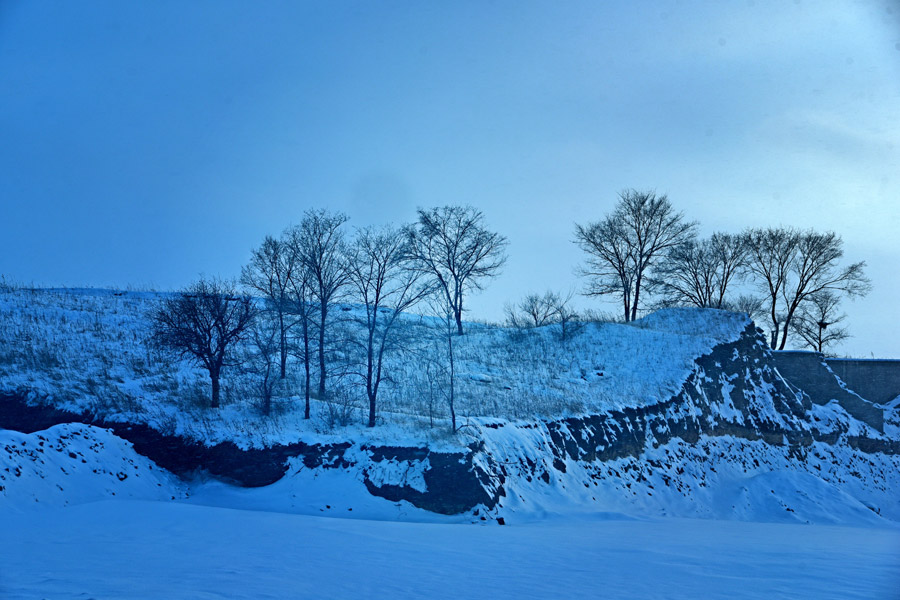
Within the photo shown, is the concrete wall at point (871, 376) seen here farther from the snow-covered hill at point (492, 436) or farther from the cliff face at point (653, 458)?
the cliff face at point (653, 458)

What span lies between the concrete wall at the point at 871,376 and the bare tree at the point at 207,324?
33.6 m

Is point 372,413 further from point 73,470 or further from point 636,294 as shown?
point 636,294

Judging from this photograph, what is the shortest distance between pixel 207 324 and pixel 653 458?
60.1 feet

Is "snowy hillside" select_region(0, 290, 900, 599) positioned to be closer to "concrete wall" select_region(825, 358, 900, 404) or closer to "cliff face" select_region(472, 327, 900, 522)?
"cliff face" select_region(472, 327, 900, 522)

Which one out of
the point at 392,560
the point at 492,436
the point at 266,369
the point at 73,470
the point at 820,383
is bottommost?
A: the point at 392,560

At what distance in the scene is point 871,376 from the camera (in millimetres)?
37344

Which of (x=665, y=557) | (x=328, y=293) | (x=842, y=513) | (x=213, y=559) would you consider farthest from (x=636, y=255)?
(x=213, y=559)

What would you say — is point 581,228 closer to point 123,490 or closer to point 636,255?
point 636,255

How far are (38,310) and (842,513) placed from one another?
38125 mm

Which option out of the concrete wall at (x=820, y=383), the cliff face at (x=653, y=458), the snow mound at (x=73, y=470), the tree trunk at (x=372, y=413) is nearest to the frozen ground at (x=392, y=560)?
the snow mound at (x=73, y=470)


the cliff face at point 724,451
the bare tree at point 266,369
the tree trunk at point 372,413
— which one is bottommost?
the cliff face at point 724,451

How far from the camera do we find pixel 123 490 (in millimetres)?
17812

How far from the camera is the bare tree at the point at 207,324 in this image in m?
24.2

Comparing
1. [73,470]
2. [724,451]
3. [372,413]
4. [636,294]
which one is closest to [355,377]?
[372,413]
